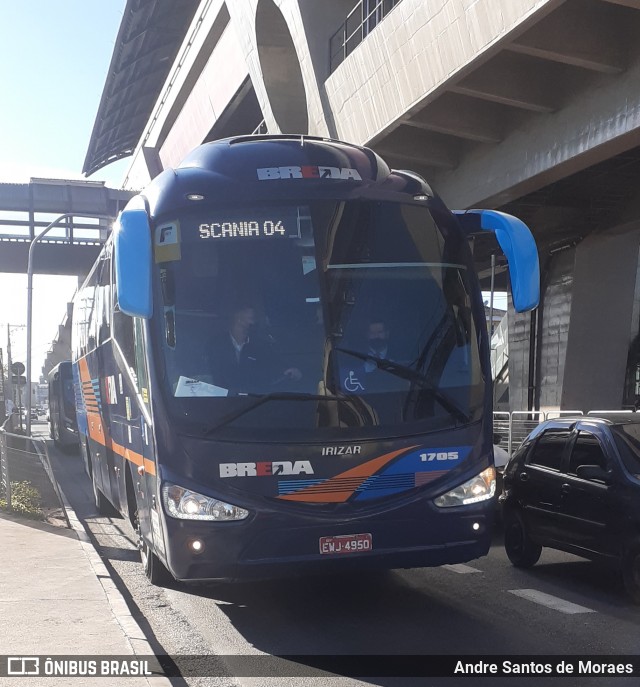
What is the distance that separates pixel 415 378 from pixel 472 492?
952 mm

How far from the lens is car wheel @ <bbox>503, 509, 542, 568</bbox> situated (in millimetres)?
9477

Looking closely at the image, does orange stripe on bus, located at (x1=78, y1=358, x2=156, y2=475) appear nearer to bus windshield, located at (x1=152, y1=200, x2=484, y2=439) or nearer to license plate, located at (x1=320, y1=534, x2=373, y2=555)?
bus windshield, located at (x1=152, y1=200, x2=484, y2=439)

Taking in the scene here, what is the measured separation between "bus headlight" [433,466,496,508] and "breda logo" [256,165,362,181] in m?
2.48

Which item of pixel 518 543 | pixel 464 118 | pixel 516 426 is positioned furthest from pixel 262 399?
pixel 516 426

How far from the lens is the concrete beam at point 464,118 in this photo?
1781 cm

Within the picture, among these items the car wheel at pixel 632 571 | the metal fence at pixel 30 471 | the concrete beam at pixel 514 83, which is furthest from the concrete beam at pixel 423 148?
the car wheel at pixel 632 571

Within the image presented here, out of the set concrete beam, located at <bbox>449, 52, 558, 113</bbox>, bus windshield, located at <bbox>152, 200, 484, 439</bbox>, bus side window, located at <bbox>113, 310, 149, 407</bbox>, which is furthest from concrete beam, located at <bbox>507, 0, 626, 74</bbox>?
bus side window, located at <bbox>113, 310, 149, 407</bbox>

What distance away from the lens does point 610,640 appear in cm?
662

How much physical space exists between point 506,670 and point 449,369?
219 cm

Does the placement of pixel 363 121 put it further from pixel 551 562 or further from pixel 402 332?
pixel 402 332

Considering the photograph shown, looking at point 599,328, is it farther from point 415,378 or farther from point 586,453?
point 415,378

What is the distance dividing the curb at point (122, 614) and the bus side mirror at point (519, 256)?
3.61 meters

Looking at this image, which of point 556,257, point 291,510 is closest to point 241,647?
point 291,510

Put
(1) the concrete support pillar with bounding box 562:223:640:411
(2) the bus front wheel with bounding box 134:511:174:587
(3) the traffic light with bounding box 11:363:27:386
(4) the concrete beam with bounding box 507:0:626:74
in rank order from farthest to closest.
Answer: (3) the traffic light with bounding box 11:363:27:386
(1) the concrete support pillar with bounding box 562:223:640:411
(4) the concrete beam with bounding box 507:0:626:74
(2) the bus front wheel with bounding box 134:511:174:587
